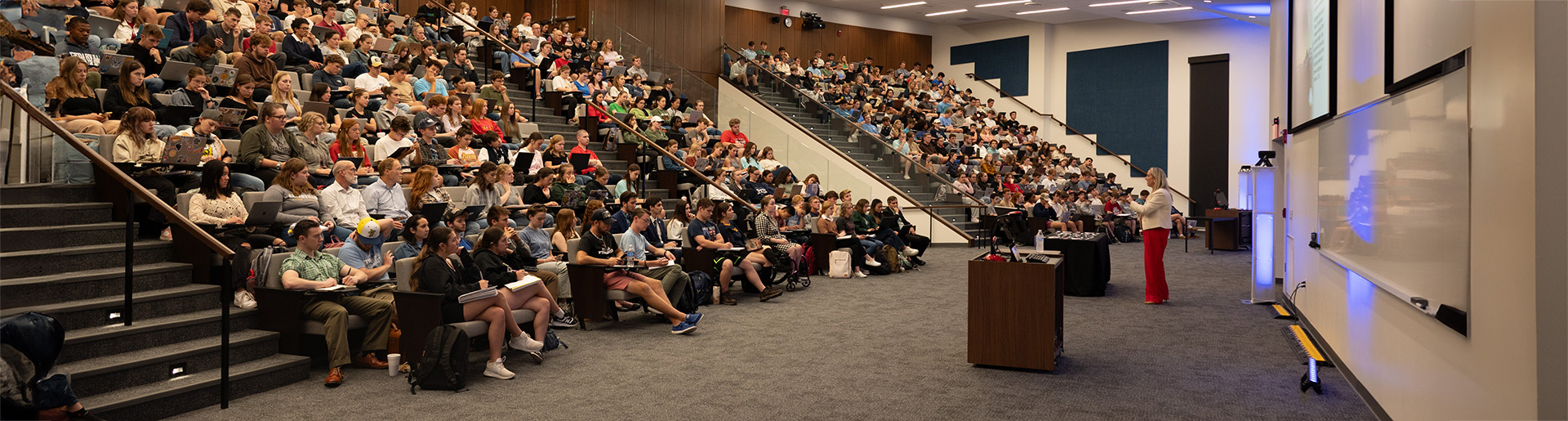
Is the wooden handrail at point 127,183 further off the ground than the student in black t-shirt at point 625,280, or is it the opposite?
the wooden handrail at point 127,183

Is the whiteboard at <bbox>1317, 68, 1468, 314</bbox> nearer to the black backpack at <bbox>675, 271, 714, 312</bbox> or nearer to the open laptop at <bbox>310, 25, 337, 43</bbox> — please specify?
the black backpack at <bbox>675, 271, 714, 312</bbox>

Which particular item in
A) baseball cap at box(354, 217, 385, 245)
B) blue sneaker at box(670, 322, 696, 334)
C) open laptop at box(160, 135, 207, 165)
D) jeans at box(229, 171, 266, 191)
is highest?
open laptop at box(160, 135, 207, 165)

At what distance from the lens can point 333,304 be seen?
17.2ft

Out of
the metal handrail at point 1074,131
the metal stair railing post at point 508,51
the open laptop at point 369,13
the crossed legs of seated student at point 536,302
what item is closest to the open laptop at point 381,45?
the open laptop at point 369,13

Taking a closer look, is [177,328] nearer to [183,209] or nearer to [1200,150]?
[183,209]

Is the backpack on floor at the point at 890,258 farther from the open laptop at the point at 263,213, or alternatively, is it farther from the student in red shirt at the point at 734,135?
the open laptop at the point at 263,213

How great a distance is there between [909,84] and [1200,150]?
6871 millimetres

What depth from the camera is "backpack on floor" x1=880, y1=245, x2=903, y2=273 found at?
10.9 m

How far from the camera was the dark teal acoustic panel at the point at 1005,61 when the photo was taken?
23.7 metres

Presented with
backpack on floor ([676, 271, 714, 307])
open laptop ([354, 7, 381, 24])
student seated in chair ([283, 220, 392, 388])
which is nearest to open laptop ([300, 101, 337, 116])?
student seated in chair ([283, 220, 392, 388])

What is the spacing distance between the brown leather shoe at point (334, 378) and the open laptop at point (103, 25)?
17.6 feet

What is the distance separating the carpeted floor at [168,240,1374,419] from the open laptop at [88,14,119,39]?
518 cm

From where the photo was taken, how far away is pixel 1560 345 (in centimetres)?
242

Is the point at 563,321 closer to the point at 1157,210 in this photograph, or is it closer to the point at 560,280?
the point at 560,280
